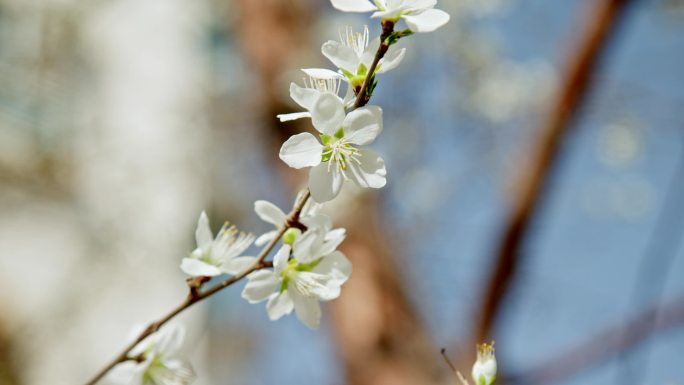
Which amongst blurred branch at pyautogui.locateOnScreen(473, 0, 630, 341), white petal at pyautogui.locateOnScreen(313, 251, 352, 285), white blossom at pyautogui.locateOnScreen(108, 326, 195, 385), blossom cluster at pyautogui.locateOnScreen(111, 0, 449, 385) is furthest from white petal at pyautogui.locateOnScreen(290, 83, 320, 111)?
blurred branch at pyautogui.locateOnScreen(473, 0, 630, 341)

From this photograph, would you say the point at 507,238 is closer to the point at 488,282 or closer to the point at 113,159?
the point at 488,282

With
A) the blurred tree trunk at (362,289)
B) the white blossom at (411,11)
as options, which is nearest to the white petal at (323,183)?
the white blossom at (411,11)

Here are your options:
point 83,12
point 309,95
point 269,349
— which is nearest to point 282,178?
point 269,349

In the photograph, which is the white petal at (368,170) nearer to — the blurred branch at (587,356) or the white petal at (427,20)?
the white petal at (427,20)

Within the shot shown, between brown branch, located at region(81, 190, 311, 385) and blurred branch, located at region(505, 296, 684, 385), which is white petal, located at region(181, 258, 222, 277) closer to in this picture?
brown branch, located at region(81, 190, 311, 385)

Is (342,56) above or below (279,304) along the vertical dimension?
above

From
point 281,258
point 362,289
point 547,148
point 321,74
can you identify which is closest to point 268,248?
point 281,258

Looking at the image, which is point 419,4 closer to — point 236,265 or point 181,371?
point 236,265
